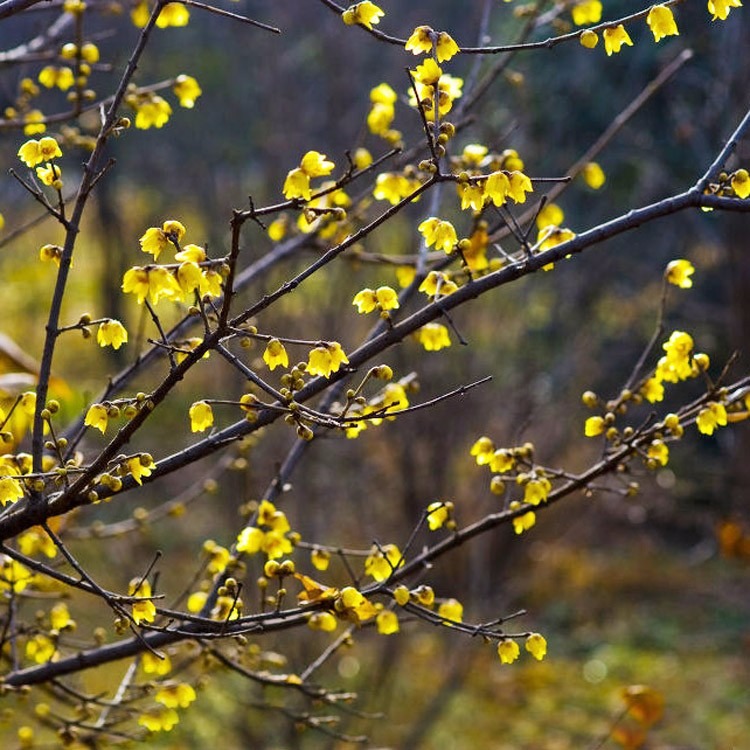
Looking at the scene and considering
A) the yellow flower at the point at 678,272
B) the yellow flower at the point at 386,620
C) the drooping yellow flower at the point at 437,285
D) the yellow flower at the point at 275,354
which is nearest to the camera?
the yellow flower at the point at 275,354

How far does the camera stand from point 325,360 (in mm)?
1560

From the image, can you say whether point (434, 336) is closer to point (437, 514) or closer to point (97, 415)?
point (437, 514)

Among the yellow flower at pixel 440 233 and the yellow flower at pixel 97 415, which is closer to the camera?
the yellow flower at pixel 97 415

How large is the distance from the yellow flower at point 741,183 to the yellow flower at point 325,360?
0.67m

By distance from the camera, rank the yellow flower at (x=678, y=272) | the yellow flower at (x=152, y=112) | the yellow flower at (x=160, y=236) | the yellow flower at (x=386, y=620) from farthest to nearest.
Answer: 1. the yellow flower at (x=152, y=112)
2. the yellow flower at (x=678, y=272)
3. the yellow flower at (x=386, y=620)
4. the yellow flower at (x=160, y=236)

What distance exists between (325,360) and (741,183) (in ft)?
2.33

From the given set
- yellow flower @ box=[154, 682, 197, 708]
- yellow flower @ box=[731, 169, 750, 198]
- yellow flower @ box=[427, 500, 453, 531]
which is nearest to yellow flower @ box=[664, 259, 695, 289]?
yellow flower @ box=[731, 169, 750, 198]

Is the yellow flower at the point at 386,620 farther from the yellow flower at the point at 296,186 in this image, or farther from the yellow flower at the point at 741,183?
the yellow flower at the point at 741,183

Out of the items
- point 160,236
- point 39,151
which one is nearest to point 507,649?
point 160,236

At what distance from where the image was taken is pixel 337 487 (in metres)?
7.08

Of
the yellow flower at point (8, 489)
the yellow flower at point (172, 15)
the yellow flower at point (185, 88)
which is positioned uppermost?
the yellow flower at point (172, 15)

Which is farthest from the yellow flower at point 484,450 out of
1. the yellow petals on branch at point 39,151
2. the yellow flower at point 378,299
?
the yellow petals on branch at point 39,151

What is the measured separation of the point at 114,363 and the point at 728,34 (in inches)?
337

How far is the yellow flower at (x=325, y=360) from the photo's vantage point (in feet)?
5.09
